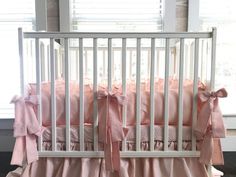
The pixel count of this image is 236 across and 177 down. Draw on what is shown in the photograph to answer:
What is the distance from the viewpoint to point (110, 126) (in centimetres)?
130

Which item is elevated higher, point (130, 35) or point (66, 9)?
point (66, 9)

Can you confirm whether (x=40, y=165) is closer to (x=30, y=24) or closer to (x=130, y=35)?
(x=130, y=35)

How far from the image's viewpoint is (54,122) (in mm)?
1330

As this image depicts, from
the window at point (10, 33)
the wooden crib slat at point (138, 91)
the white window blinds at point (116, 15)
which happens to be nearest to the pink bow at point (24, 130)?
the wooden crib slat at point (138, 91)

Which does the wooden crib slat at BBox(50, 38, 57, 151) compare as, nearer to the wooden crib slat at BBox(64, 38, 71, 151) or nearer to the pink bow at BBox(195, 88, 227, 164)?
the wooden crib slat at BBox(64, 38, 71, 151)

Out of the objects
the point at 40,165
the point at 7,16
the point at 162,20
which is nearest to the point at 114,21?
the point at 162,20

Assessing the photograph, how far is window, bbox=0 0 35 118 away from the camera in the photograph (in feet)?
7.04

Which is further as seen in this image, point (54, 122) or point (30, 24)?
point (30, 24)

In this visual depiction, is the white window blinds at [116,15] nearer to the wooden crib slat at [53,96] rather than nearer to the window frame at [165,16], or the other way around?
the window frame at [165,16]

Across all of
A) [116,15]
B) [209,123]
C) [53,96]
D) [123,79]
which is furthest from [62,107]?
[116,15]

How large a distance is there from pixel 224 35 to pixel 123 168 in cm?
144

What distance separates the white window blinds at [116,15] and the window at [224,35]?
37 cm

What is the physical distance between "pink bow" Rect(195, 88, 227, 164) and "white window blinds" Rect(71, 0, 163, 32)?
1018 millimetres

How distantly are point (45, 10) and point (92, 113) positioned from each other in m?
1.14
